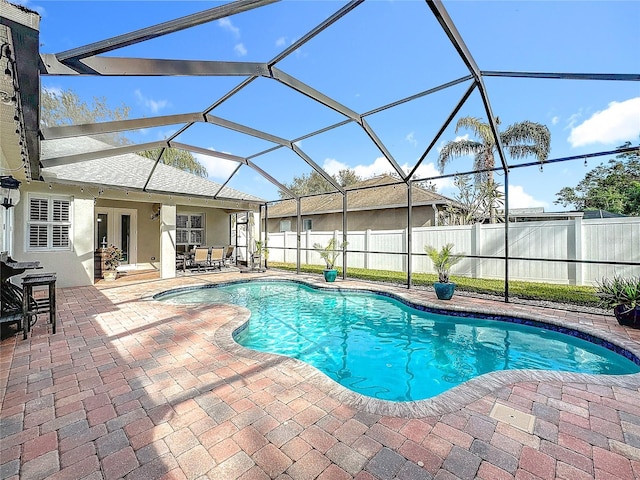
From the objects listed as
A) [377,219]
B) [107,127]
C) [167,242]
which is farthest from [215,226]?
[107,127]

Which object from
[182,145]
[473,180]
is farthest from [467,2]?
[473,180]

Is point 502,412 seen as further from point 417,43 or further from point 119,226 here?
point 119,226

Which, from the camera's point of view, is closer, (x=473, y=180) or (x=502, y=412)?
(x=502, y=412)

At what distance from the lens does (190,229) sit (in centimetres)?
1447

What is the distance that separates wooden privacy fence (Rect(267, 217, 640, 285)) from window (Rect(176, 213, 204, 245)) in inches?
265

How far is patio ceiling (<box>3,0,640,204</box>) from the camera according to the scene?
3.15 m

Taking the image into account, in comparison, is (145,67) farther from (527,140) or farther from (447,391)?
(527,140)

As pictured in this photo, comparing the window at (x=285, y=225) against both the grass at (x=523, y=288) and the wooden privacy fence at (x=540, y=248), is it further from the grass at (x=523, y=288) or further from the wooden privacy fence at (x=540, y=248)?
the grass at (x=523, y=288)

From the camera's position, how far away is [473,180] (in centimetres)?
1788

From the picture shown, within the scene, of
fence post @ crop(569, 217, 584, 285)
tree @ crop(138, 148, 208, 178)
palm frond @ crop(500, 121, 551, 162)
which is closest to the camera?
fence post @ crop(569, 217, 584, 285)

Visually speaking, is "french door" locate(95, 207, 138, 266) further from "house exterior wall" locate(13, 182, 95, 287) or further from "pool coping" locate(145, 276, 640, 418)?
"pool coping" locate(145, 276, 640, 418)

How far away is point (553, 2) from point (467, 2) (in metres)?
2.21

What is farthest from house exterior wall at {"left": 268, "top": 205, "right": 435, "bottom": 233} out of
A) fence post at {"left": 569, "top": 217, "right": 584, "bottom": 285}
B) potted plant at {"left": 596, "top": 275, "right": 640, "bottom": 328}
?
potted plant at {"left": 596, "top": 275, "right": 640, "bottom": 328}

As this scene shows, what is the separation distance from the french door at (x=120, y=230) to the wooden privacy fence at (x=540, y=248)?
7565mm
